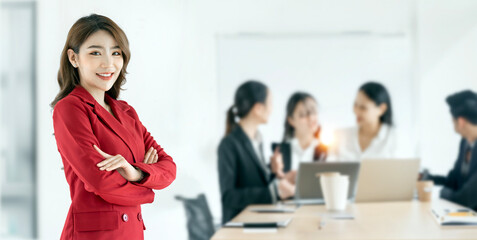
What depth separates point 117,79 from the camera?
1.37 m

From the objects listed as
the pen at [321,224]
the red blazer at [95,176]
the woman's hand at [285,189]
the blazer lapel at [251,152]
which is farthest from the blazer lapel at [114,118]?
the woman's hand at [285,189]

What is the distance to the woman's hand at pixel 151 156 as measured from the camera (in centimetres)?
140

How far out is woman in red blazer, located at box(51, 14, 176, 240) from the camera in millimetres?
1192

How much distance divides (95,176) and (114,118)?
7.3 inches

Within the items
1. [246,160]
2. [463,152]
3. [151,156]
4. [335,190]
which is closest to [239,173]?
[246,160]

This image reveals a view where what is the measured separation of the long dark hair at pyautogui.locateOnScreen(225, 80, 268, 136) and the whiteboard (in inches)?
2.1

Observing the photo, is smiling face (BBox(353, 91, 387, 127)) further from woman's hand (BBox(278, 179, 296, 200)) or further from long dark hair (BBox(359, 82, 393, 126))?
woman's hand (BBox(278, 179, 296, 200))

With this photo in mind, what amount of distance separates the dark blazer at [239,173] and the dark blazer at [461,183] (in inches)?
56.4

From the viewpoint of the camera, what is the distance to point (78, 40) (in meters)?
1.23

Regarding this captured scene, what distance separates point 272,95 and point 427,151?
4.61ft

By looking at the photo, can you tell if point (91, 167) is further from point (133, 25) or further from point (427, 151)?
point (427, 151)

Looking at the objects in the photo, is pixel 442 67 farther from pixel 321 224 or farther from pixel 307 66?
pixel 321 224

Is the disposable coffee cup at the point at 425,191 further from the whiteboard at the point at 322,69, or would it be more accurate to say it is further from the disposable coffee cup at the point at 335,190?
the whiteboard at the point at 322,69

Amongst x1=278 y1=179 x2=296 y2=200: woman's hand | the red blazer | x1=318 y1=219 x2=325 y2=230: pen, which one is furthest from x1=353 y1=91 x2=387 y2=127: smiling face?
the red blazer
